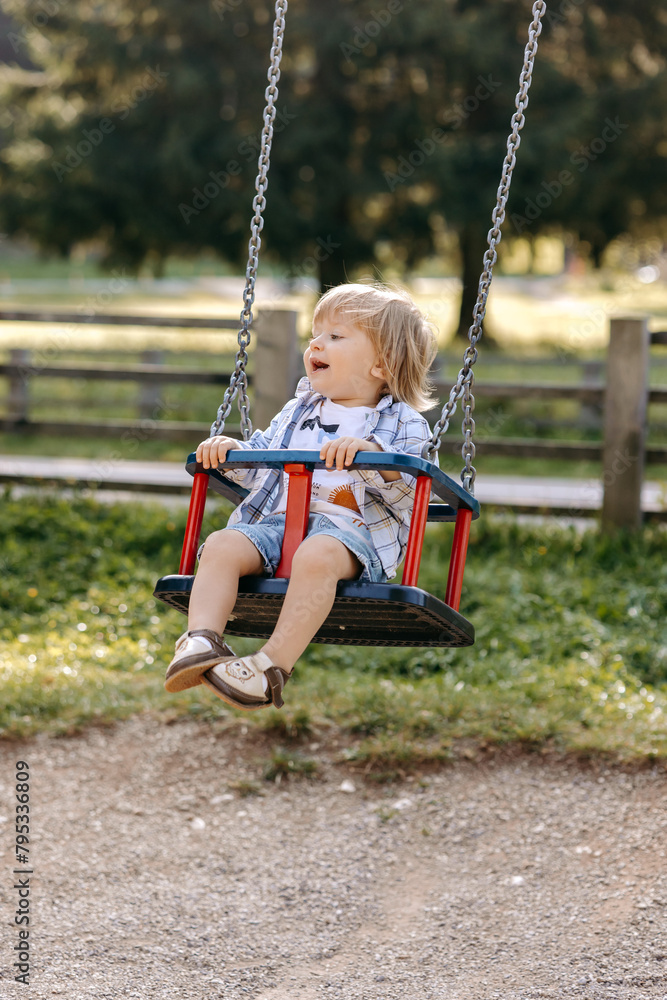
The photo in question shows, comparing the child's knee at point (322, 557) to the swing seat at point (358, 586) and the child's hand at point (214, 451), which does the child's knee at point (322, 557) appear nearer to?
the swing seat at point (358, 586)

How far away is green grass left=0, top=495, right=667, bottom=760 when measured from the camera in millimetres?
4242

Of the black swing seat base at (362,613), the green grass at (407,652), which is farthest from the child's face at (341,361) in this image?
the green grass at (407,652)

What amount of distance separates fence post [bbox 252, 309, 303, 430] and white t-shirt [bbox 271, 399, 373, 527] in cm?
310

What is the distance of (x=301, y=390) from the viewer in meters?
3.35

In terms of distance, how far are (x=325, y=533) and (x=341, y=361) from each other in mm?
537

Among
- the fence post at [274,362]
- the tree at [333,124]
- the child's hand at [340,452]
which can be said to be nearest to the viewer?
the child's hand at [340,452]

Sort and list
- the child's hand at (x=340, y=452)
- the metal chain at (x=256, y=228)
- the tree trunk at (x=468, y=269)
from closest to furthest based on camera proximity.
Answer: the child's hand at (x=340, y=452)
the metal chain at (x=256, y=228)
the tree trunk at (x=468, y=269)

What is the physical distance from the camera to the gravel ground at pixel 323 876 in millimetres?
3031

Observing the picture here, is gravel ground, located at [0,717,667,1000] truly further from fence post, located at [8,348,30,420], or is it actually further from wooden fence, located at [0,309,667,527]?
fence post, located at [8,348,30,420]

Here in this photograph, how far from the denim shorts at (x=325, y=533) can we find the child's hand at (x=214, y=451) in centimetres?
20

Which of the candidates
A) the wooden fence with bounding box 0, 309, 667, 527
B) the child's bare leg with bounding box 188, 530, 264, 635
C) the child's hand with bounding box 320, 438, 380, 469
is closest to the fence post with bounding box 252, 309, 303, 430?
the wooden fence with bounding box 0, 309, 667, 527

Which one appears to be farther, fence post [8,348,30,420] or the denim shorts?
fence post [8,348,30,420]

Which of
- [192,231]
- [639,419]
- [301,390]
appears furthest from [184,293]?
[301,390]

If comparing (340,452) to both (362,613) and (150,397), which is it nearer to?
(362,613)
